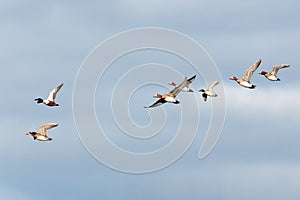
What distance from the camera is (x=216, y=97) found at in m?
79.6

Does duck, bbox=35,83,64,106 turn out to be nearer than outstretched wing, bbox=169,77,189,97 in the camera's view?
No

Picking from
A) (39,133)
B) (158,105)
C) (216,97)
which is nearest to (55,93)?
(39,133)

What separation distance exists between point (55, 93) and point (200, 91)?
1176 centimetres

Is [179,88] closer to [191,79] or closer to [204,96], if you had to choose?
[191,79]

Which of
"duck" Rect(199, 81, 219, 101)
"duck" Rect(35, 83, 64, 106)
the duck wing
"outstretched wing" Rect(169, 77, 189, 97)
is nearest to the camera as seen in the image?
the duck wing

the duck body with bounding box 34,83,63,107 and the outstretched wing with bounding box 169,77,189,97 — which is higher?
the duck body with bounding box 34,83,63,107

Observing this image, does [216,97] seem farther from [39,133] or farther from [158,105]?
[39,133]

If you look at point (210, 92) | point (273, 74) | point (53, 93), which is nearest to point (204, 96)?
point (210, 92)

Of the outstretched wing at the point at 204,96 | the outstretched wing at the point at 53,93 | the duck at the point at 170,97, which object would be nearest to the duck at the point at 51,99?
the outstretched wing at the point at 53,93

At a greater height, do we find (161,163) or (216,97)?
(216,97)

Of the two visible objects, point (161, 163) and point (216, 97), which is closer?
point (161, 163)

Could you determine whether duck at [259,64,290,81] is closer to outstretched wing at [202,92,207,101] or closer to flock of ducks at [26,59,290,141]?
flock of ducks at [26,59,290,141]

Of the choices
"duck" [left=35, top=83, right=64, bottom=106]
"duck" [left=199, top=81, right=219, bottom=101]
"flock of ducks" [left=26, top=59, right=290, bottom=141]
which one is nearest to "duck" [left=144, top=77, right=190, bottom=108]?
"flock of ducks" [left=26, top=59, right=290, bottom=141]

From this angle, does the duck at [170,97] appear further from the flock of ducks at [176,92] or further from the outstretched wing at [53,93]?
the outstretched wing at [53,93]
